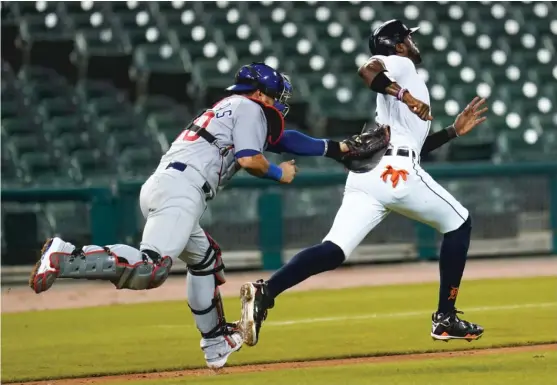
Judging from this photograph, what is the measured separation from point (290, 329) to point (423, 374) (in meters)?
2.41

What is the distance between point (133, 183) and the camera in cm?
1269

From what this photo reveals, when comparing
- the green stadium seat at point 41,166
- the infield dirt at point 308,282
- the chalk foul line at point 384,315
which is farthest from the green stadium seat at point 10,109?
the chalk foul line at point 384,315

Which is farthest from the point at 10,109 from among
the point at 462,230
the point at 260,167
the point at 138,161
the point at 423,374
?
the point at 423,374

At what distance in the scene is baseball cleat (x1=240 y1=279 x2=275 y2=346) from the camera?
5969 mm

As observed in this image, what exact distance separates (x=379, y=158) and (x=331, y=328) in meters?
2.16

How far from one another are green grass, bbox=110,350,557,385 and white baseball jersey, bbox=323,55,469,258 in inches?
26.3

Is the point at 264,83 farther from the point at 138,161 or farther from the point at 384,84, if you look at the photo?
the point at 138,161

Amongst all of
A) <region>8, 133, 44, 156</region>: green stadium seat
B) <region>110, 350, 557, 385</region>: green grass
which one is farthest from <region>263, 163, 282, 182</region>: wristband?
<region>8, 133, 44, 156</region>: green stadium seat

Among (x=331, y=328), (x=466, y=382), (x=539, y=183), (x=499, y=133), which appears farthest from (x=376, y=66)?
(x=499, y=133)

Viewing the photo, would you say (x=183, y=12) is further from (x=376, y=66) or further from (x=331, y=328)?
(x=376, y=66)

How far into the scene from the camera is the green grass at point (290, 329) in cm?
684

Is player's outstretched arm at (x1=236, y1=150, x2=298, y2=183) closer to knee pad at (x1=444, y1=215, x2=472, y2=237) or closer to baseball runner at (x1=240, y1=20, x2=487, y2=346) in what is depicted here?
baseball runner at (x1=240, y1=20, x2=487, y2=346)

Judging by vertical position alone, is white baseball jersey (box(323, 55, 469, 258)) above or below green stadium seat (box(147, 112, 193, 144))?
above

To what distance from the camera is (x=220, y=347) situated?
6113 mm
